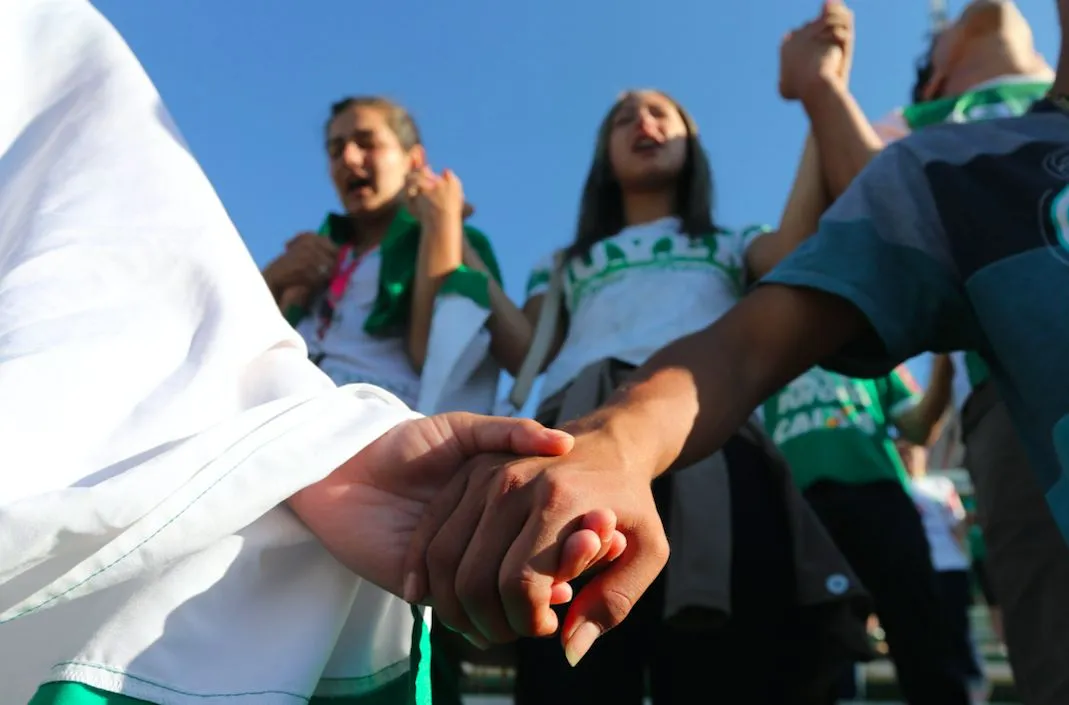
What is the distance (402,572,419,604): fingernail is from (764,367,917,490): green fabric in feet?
4.93

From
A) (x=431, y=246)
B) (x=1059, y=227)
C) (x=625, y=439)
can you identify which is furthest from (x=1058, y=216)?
(x=431, y=246)

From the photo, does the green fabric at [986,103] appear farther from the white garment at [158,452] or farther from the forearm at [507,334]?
the white garment at [158,452]

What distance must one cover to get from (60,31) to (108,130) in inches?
6.7

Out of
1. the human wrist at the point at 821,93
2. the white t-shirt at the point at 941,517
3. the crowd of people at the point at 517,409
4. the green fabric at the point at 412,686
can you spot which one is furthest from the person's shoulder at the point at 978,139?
the white t-shirt at the point at 941,517

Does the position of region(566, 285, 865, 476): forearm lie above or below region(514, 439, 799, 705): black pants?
above

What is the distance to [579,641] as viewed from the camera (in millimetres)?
645

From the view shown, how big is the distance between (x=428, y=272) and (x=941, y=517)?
245 cm

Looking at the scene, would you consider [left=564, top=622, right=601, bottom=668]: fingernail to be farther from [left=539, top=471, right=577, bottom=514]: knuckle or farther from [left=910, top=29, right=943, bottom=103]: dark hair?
[left=910, top=29, right=943, bottom=103]: dark hair

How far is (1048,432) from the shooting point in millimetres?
931

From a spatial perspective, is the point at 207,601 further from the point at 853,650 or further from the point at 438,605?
the point at 853,650

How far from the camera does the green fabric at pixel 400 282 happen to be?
5.86 ft

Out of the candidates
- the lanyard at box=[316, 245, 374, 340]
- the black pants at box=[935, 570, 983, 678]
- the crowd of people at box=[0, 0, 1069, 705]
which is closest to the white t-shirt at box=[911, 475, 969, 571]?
the black pants at box=[935, 570, 983, 678]

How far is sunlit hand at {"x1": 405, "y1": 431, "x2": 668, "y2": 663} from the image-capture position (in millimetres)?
626

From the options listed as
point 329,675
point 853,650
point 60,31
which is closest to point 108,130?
point 60,31
